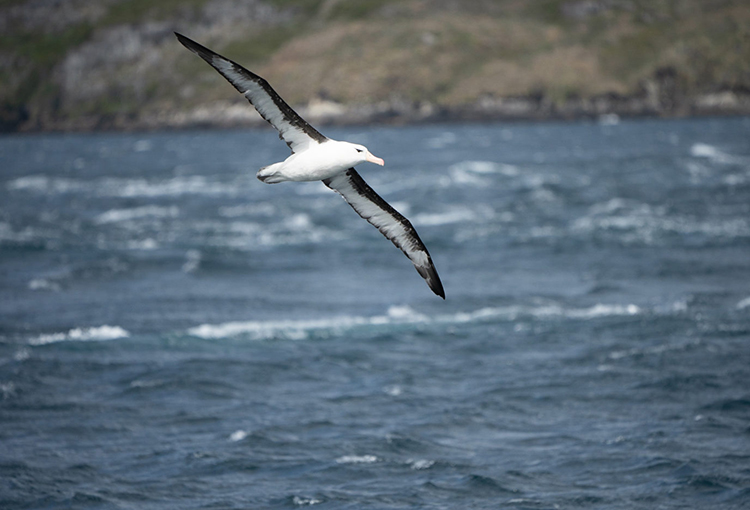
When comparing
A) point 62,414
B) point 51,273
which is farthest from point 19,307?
point 62,414

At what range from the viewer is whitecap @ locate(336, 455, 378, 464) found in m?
19.7

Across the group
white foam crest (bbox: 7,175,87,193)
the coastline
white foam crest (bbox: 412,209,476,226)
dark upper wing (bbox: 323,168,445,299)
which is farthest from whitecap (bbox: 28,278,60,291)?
the coastline

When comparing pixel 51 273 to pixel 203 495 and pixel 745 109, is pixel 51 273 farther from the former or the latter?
pixel 745 109

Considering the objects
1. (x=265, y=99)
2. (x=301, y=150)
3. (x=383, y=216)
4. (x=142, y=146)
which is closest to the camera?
(x=265, y=99)

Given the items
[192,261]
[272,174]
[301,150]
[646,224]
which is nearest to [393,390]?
[301,150]

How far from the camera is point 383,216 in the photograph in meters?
16.8

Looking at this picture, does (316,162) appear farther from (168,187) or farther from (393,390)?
(168,187)

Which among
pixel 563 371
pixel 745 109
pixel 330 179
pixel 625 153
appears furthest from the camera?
pixel 745 109

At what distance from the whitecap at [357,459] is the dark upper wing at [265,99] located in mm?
7434

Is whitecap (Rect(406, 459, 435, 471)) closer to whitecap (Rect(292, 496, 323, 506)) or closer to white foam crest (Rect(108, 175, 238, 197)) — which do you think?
whitecap (Rect(292, 496, 323, 506))

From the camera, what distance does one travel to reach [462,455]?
1984 cm

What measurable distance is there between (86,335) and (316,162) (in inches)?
703

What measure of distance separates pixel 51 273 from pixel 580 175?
44794 millimetres

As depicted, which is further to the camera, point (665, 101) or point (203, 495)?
point (665, 101)
